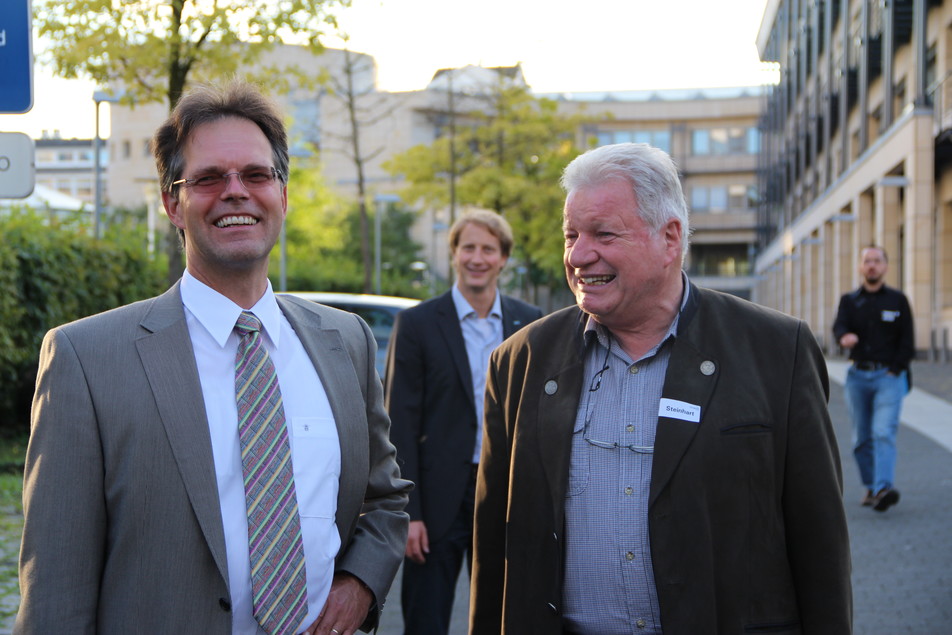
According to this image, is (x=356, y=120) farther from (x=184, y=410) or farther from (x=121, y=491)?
(x=121, y=491)

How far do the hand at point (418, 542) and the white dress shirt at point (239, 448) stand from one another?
7.54 ft

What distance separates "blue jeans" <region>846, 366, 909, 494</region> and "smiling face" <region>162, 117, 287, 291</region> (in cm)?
828

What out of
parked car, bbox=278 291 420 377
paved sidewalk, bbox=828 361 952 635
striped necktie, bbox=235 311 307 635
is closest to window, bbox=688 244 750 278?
paved sidewalk, bbox=828 361 952 635

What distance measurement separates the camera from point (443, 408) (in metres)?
5.48

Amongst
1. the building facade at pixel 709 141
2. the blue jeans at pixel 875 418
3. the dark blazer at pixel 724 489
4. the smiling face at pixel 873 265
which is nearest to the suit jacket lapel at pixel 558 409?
the dark blazer at pixel 724 489

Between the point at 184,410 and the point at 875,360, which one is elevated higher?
the point at 184,410

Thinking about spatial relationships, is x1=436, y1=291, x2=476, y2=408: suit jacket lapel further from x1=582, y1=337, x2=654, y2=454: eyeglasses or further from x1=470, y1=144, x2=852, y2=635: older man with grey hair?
x1=582, y1=337, x2=654, y2=454: eyeglasses

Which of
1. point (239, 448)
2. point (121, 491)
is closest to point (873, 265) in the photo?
point (239, 448)

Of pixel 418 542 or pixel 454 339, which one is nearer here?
pixel 418 542

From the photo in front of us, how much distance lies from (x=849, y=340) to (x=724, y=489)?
7.88 meters

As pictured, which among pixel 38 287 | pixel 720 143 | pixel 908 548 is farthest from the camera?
pixel 720 143

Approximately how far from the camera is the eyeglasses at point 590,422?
10.1ft

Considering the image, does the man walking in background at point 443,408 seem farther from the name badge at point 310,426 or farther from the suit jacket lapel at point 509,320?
the name badge at point 310,426

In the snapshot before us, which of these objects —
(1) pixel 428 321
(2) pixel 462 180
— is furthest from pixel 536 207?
(1) pixel 428 321
